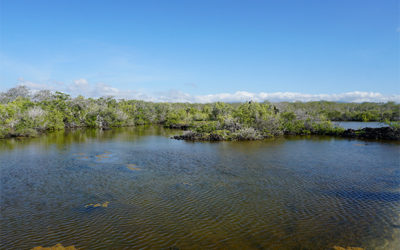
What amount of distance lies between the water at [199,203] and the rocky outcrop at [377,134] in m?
18.2

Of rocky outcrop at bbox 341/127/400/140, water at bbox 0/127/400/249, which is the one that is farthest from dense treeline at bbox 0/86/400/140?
water at bbox 0/127/400/249

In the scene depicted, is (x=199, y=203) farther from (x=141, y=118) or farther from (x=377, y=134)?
(x=141, y=118)

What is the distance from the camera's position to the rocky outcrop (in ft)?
124

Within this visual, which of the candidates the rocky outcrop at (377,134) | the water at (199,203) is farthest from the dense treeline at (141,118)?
the water at (199,203)

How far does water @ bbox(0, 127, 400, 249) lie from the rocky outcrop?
18197mm

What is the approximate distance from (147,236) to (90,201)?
4.91m

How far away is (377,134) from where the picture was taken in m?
39.6

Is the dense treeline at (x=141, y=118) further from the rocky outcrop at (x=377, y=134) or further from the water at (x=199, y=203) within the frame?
the water at (x=199, y=203)

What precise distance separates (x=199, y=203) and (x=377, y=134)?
38.7 meters

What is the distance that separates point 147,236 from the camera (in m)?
9.77

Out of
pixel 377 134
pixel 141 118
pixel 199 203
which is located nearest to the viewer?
pixel 199 203

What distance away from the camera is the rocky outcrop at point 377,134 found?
124ft

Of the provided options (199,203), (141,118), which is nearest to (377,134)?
(199,203)

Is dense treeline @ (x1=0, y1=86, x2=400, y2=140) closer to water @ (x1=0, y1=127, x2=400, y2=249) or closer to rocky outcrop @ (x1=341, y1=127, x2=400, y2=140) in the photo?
rocky outcrop @ (x1=341, y1=127, x2=400, y2=140)
